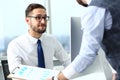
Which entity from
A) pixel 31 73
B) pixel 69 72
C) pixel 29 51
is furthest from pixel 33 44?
pixel 69 72

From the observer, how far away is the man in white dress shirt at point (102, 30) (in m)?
1.26

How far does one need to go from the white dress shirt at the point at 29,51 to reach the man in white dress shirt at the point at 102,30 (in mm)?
1005

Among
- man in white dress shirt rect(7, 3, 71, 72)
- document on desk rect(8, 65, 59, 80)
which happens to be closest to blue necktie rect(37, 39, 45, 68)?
man in white dress shirt rect(7, 3, 71, 72)

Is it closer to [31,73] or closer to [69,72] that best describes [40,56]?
[31,73]

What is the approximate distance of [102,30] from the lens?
4.20 feet

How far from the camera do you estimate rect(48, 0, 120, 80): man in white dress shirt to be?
126 centimetres

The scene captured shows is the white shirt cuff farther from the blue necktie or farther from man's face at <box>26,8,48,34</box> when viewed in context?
man's face at <box>26,8,48,34</box>

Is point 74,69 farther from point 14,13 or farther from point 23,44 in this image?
point 14,13

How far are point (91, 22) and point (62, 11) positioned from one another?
2020 millimetres

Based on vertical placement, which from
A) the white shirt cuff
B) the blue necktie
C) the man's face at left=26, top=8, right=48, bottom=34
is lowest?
the blue necktie

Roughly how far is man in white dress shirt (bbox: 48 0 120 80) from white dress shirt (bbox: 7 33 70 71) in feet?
3.30

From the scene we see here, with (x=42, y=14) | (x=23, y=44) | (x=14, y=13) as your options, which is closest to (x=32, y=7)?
(x=42, y=14)

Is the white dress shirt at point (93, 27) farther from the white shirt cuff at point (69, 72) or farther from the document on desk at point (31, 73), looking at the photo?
the document on desk at point (31, 73)

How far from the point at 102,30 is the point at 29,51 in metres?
1.16
